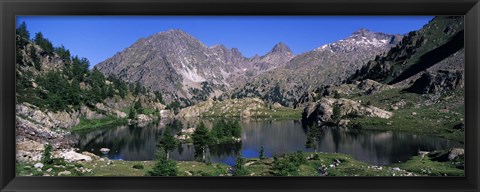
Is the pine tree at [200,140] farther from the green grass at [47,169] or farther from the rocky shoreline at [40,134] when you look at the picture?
the green grass at [47,169]

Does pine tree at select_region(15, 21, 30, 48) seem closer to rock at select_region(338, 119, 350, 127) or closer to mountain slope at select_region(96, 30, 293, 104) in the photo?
rock at select_region(338, 119, 350, 127)

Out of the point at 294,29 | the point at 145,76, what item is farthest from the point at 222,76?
the point at 294,29

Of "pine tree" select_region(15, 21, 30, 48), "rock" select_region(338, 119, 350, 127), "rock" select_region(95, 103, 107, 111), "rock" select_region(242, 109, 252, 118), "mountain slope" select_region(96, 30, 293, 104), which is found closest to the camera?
"pine tree" select_region(15, 21, 30, 48)

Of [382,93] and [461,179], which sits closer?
[461,179]

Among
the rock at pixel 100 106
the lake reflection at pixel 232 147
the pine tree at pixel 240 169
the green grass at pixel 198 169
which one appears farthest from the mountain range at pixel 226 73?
the green grass at pixel 198 169

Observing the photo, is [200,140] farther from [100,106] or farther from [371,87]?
[371,87]

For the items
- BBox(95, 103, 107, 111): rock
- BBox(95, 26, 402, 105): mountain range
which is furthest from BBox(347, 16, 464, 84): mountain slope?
BBox(95, 26, 402, 105): mountain range
